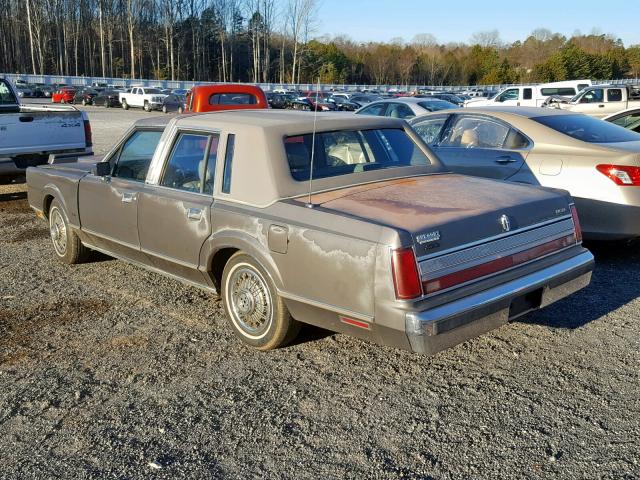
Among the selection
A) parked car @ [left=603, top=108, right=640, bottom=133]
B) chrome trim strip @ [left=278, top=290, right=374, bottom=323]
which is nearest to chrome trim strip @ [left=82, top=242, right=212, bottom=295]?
chrome trim strip @ [left=278, top=290, right=374, bottom=323]

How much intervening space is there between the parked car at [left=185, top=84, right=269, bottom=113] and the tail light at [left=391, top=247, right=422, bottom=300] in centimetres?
1047

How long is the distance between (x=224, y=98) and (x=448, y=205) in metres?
10.6

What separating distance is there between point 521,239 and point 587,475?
1.48 metres

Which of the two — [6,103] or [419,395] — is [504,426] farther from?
[6,103]

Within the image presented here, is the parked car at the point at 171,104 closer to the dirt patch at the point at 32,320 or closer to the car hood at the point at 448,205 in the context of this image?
the dirt patch at the point at 32,320

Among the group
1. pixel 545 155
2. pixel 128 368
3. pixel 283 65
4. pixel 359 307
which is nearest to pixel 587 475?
pixel 359 307

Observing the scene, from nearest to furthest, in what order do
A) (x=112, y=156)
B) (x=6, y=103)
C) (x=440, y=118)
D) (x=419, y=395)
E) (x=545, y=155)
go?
(x=419, y=395), (x=112, y=156), (x=545, y=155), (x=440, y=118), (x=6, y=103)

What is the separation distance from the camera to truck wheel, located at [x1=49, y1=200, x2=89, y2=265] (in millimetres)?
6191

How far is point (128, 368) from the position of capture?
406cm

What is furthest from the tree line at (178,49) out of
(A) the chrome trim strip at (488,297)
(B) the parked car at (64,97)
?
(A) the chrome trim strip at (488,297)

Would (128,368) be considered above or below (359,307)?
below

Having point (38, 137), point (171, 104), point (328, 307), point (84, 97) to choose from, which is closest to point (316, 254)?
point (328, 307)

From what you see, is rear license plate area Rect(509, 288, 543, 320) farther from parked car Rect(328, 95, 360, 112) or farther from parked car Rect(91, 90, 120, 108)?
parked car Rect(91, 90, 120, 108)

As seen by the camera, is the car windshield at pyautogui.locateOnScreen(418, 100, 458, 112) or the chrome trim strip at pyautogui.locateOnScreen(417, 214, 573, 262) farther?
the car windshield at pyautogui.locateOnScreen(418, 100, 458, 112)
